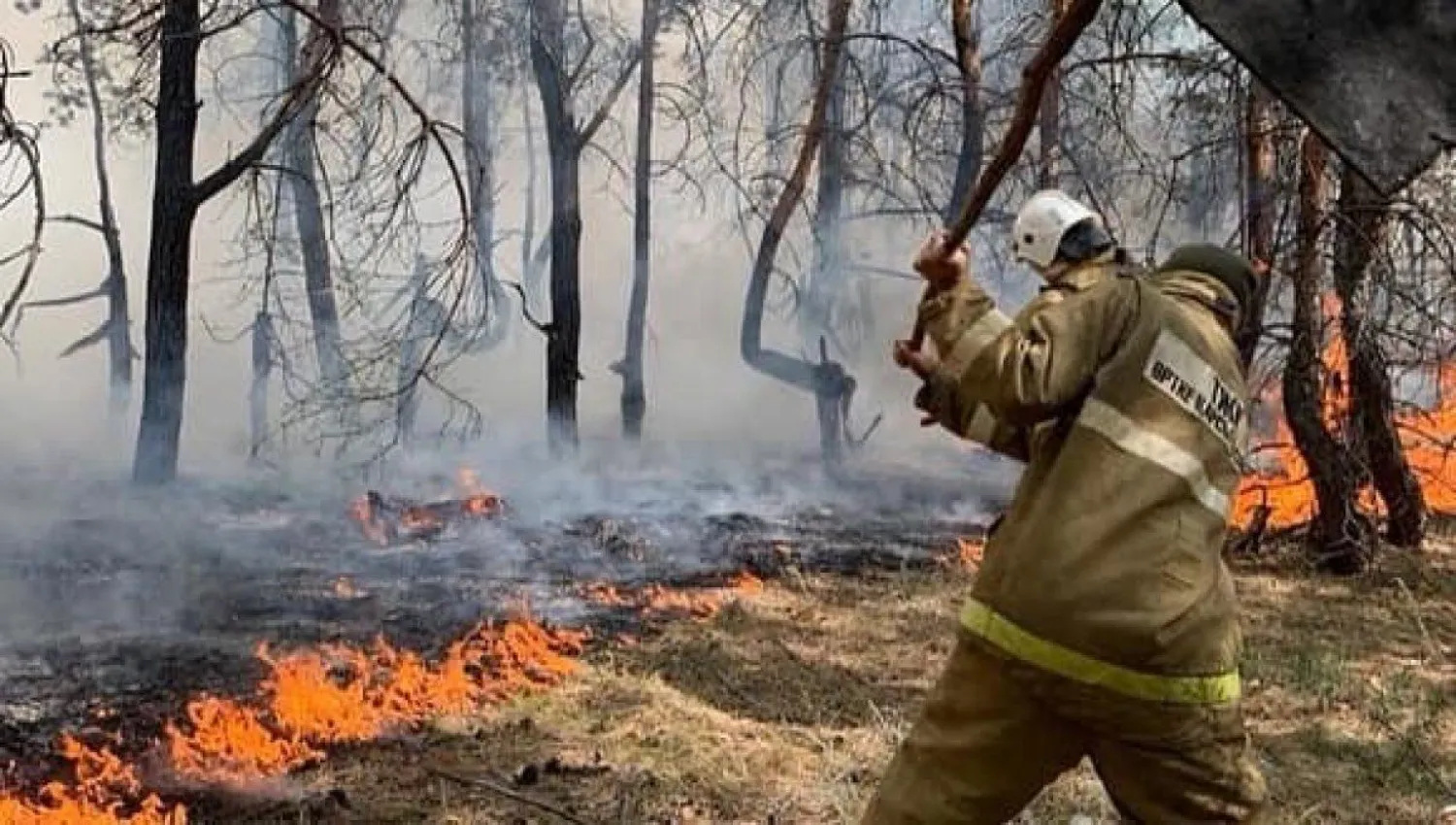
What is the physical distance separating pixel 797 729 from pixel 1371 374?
17.2ft

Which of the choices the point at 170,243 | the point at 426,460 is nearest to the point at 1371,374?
the point at 170,243

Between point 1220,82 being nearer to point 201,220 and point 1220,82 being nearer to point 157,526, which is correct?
point 157,526

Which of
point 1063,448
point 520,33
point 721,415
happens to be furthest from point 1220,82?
point 721,415

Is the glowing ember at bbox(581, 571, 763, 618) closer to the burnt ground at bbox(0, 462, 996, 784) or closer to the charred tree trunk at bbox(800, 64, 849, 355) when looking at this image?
the burnt ground at bbox(0, 462, 996, 784)

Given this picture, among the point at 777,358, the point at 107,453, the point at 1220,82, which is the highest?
the point at 1220,82

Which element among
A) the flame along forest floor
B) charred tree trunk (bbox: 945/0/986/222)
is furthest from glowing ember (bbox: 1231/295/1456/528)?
charred tree trunk (bbox: 945/0/986/222)

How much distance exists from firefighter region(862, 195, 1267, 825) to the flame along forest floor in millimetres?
1767

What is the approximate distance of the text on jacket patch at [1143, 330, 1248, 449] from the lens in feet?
10.7

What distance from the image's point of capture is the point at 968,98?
41.0 feet

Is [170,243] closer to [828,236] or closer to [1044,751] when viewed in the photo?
[828,236]

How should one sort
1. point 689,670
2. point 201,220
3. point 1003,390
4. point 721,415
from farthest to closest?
point 201,220 → point 721,415 → point 689,670 → point 1003,390

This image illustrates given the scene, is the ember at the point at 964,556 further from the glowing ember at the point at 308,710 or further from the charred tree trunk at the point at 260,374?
the charred tree trunk at the point at 260,374

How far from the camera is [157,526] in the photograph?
11078 millimetres

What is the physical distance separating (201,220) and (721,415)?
10929 millimetres
